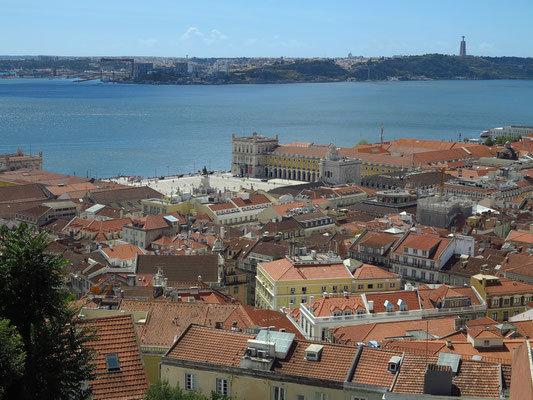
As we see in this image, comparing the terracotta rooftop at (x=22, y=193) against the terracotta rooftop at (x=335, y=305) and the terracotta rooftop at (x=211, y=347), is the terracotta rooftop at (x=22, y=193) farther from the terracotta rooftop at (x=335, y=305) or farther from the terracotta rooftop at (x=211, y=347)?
the terracotta rooftop at (x=211, y=347)

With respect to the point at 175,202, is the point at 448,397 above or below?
above

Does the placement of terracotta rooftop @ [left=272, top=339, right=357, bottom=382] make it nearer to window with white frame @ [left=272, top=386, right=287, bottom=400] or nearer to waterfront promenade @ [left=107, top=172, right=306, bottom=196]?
window with white frame @ [left=272, top=386, right=287, bottom=400]

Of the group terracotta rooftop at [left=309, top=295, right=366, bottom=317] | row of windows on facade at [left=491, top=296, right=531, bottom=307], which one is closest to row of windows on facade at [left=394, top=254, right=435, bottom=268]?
row of windows on facade at [left=491, top=296, right=531, bottom=307]

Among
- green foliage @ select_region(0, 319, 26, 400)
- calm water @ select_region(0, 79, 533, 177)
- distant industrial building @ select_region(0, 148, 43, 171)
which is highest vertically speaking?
green foliage @ select_region(0, 319, 26, 400)

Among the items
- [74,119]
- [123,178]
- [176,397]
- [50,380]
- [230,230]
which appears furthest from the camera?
[74,119]

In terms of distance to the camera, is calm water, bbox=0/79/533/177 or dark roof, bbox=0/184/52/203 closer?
dark roof, bbox=0/184/52/203

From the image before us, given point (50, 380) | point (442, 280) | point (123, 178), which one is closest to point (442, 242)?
point (442, 280)

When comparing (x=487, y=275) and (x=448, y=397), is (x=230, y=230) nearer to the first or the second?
(x=487, y=275)
